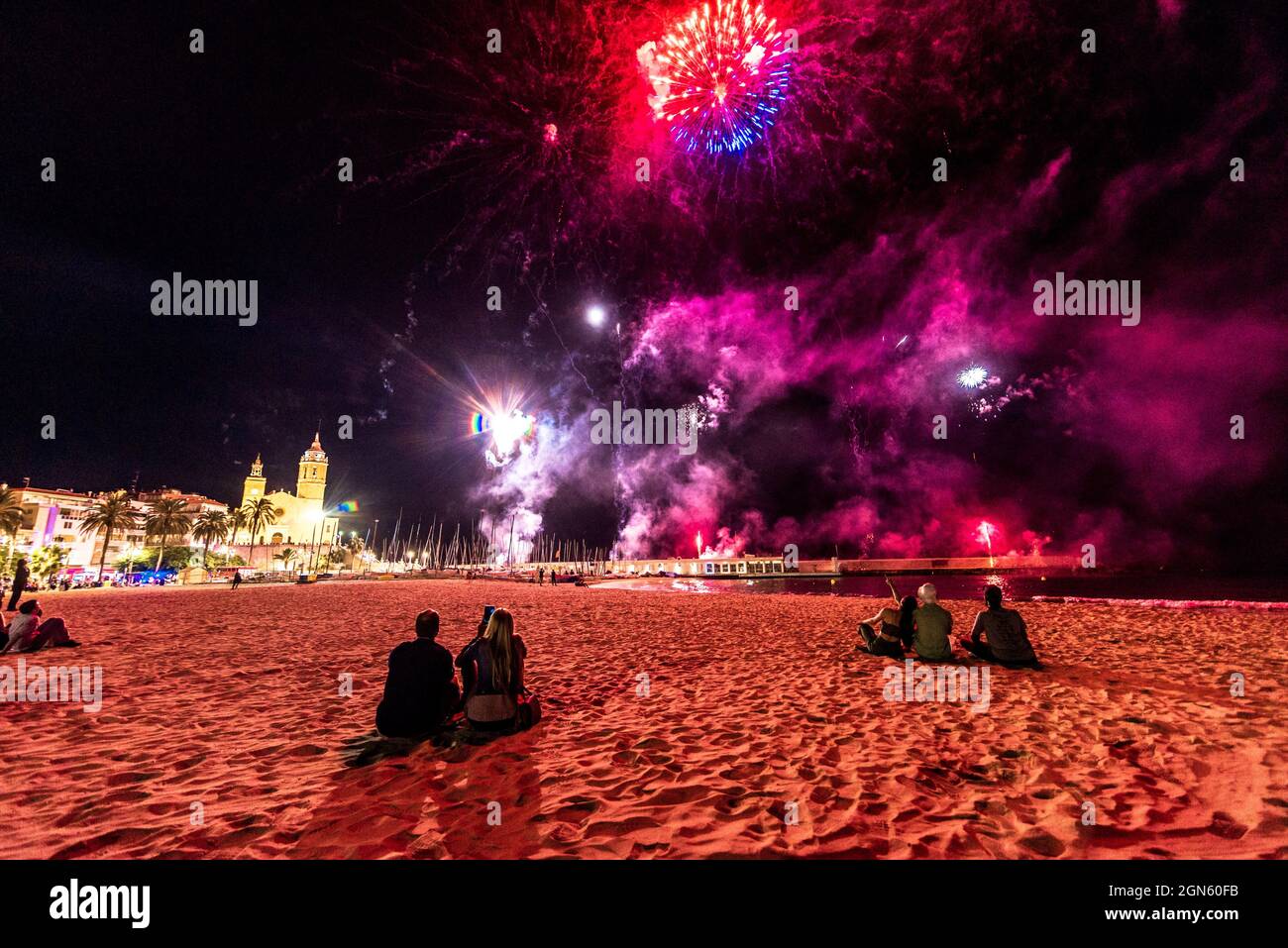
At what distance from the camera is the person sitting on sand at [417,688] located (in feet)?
17.8

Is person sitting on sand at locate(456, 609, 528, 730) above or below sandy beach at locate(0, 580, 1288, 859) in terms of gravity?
above

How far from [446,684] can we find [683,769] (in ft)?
→ 10.0

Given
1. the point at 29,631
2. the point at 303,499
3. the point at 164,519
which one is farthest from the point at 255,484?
the point at 29,631

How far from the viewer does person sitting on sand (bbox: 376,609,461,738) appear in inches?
214

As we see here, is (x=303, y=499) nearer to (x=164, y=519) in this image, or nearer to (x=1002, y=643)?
(x=164, y=519)

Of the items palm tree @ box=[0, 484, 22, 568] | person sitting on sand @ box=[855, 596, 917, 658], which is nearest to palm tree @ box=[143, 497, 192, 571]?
palm tree @ box=[0, 484, 22, 568]

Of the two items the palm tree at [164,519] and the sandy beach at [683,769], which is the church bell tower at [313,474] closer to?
the palm tree at [164,519]

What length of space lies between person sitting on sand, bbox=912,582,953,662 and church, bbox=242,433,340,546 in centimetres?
15730

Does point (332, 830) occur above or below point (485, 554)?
above

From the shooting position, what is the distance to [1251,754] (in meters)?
4.80

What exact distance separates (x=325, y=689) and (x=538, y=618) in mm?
12372

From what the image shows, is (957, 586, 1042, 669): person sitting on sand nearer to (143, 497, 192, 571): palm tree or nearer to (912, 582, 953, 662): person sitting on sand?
(912, 582, 953, 662): person sitting on sand
